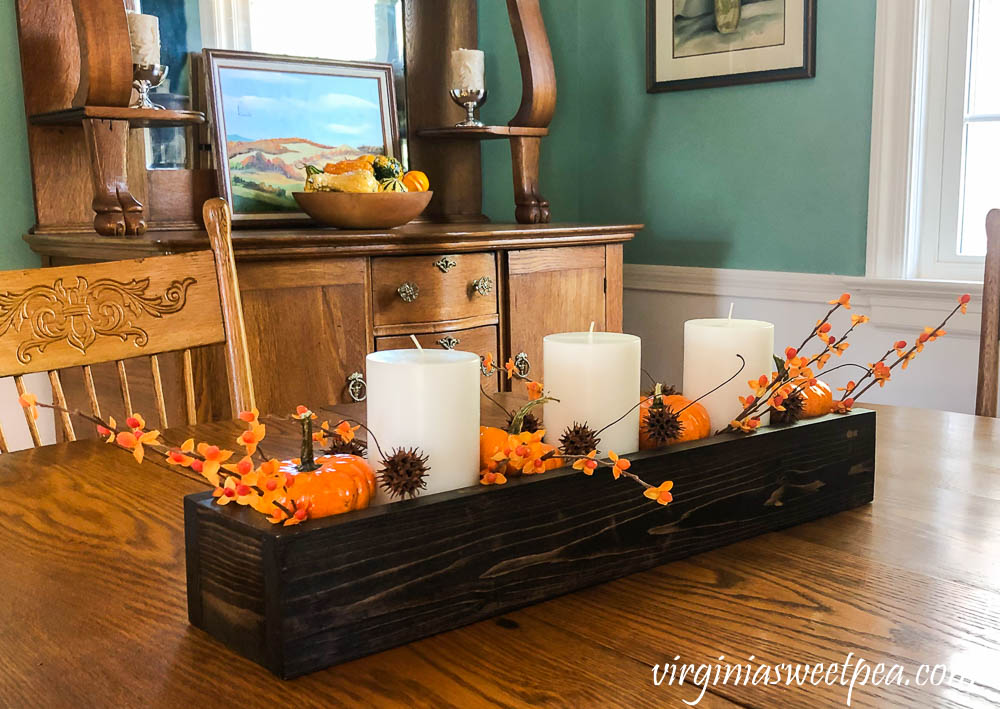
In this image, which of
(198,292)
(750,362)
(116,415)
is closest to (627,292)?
(116,415)

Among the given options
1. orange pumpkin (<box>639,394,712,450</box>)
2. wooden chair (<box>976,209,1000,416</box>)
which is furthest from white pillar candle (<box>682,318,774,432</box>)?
wooden chair (<box>976,209,1000,416</box>)

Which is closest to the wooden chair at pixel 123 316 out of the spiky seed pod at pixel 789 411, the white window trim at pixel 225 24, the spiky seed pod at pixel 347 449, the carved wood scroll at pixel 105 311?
the carved wood scroll at pixel 105 311

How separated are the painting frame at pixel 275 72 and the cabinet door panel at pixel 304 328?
445 millimetres

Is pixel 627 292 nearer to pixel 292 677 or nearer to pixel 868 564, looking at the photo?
pixel 868 564

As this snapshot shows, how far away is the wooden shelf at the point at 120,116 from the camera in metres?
2.07

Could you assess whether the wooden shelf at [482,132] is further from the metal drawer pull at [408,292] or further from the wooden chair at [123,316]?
the wooden chair at [123,316]

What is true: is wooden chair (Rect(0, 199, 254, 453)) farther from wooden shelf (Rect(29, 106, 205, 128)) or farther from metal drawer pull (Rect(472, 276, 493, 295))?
metal drawer pull (Rect(472, 276, 493, 295))

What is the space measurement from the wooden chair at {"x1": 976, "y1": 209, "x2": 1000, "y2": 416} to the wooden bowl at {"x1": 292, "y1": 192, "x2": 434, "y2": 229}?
126 cm

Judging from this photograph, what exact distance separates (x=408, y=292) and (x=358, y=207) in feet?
0.76

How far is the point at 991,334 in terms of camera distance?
158 centimetres

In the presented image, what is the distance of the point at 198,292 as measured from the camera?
1.41 meters

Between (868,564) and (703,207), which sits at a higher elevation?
(703,207)

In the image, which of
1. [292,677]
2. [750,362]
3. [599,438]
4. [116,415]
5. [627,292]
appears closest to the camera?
[292,677]

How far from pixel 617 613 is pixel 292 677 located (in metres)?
0.23
